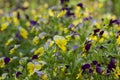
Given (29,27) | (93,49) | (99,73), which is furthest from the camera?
(29,27)

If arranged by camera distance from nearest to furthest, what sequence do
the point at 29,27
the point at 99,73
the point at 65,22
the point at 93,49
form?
the point at 99,73 → the point at 93,49 → the point at 65,22 → the point at 29,27

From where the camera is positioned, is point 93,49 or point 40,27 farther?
point 40,27

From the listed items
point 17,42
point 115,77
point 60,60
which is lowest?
point 115,77

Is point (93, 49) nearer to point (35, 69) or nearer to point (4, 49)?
point (35, 69)

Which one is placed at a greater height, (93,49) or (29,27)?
(29,27)

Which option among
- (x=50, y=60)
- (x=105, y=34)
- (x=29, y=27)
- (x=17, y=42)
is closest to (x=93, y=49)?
(x=105, y=34)

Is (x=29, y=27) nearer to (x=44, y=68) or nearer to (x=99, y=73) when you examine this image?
(x=44, y=68)

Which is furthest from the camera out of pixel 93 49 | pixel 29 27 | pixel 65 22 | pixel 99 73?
pixel 29 27

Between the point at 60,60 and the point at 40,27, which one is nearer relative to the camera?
the point at 60,60

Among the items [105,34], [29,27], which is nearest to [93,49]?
[105,34]
